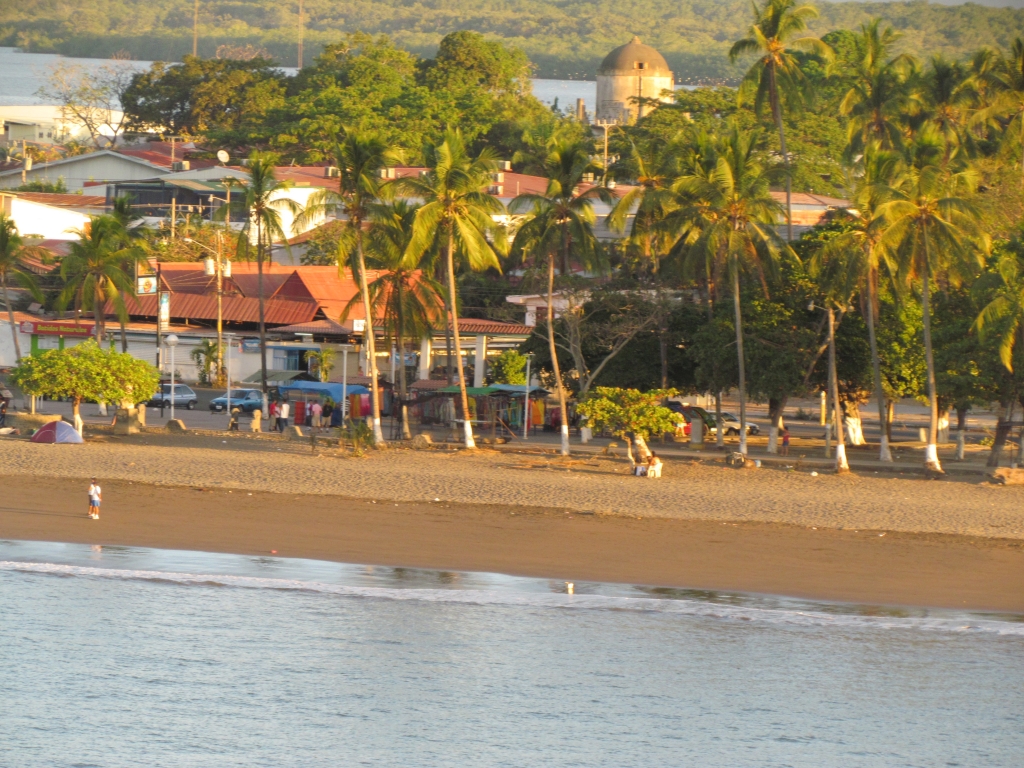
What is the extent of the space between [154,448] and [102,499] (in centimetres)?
694

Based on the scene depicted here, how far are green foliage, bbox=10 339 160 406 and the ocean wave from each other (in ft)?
43.0

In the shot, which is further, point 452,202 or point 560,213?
point 560,213

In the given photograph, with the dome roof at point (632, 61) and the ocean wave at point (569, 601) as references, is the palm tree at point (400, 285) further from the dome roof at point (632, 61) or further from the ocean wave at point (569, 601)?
the dome roof at point (632, 61)

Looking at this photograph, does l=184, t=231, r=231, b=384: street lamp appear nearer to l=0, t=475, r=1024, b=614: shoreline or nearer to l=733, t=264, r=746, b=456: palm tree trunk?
l=733, t=264, r=746, b=456: palm tree trunk

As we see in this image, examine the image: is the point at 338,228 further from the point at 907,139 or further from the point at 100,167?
the point at 100,167

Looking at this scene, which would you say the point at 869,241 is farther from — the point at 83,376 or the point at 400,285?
the point at 83,376

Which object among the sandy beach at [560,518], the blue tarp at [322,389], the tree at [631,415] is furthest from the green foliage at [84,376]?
the tree at [631,415]

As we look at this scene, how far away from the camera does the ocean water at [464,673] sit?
15.8 metres

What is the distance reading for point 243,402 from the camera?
44906mm

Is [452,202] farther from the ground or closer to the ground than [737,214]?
farther from the ground

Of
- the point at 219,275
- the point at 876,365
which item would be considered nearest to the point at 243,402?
the point at 219,275

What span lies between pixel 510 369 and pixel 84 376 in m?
15.8

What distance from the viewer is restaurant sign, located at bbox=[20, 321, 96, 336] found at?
5053 centimetres

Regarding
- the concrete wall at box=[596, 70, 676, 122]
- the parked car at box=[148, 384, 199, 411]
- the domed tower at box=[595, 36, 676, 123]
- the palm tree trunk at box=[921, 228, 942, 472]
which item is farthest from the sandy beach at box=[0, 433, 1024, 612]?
the domed tower at box=[595, 36, 676, 123]
